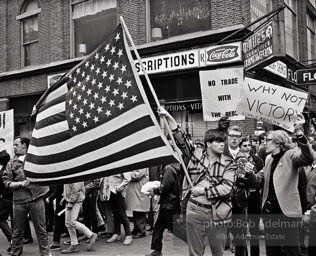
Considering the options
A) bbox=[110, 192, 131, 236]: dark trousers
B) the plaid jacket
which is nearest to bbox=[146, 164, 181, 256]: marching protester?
bbox=[110, 192, 131, 236]: dark trousers

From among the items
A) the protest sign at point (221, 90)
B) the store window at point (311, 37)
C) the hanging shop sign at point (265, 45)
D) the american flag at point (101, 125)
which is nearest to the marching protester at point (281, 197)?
the american flag at point (101, 125)

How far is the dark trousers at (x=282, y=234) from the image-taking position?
16.8ft

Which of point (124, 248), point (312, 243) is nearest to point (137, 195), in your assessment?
point (124, 248)

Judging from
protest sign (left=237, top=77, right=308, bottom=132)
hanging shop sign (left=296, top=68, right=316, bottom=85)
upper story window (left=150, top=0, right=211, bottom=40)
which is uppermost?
upper story window (left=150, top=0, right=211, bottom=40)

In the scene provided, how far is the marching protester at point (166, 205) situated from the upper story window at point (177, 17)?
22.1 feet

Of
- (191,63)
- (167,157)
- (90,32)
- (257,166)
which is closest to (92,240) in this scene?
(257,166)

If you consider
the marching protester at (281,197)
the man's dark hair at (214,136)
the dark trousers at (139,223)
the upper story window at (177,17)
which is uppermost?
the upper story window at (177,17)

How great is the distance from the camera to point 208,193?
181 inches

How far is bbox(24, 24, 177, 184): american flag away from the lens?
4.51 metres

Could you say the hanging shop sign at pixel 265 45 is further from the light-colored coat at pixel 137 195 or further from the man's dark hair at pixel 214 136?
the man's dark hair at pixel 214 136

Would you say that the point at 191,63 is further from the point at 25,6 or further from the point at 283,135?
the point at 25,6

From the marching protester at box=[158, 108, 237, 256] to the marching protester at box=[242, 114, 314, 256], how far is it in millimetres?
528

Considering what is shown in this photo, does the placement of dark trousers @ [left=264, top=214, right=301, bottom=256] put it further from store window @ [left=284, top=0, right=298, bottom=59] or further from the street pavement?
store window @ [left=284, top=0, right=298, bottom=59]

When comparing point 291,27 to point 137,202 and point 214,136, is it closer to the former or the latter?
point 137,202
